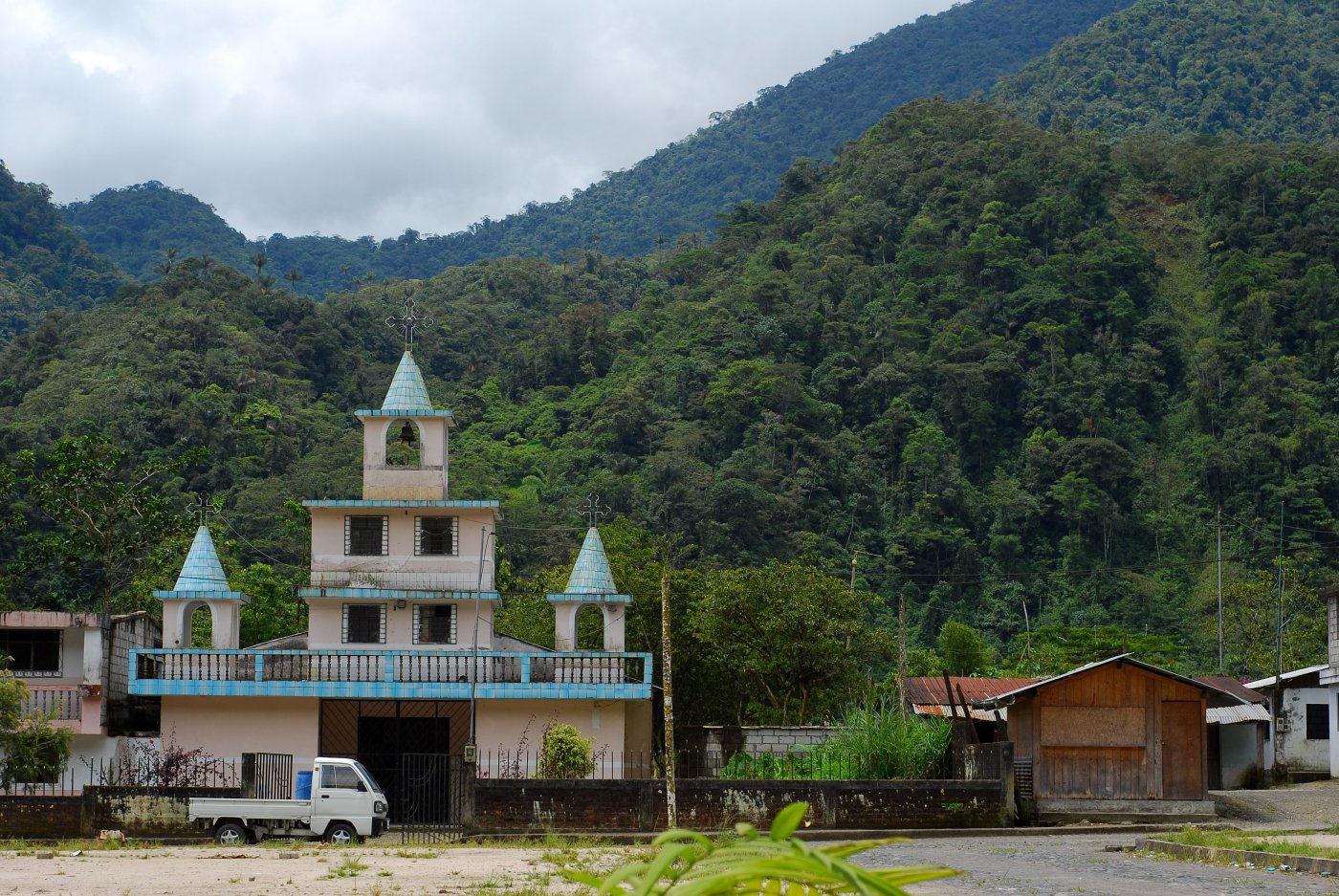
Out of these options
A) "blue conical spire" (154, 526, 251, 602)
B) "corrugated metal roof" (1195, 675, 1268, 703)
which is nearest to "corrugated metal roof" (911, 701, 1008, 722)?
"corrugated metal roof" (1195, 675, 1268, 703)

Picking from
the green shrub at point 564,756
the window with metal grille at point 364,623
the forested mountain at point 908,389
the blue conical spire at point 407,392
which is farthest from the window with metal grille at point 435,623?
the forested mountain at point 908,389

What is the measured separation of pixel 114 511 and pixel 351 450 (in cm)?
3351

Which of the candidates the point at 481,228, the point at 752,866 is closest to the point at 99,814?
the point at 752,866

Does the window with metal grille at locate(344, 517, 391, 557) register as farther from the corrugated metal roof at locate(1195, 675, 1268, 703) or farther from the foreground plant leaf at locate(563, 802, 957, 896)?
the foreground plant leaf at locate(563, 802, 957, 896)

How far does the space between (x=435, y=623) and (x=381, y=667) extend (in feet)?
7.03

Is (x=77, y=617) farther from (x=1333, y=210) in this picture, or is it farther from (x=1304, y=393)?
(x=1333, y=210)

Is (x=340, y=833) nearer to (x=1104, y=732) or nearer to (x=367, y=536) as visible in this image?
(x=367, y=536)

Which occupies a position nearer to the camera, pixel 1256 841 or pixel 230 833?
pixel 1256 841

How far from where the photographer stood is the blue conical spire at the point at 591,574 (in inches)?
1293

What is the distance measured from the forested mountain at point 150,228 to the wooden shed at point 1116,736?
127m

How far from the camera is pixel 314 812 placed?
84.2 ft

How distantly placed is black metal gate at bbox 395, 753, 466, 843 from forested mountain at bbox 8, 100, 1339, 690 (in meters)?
31.4

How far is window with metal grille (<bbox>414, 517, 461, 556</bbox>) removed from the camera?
109 feet

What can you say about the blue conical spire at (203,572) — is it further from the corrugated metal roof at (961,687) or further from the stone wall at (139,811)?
the corrugated metal roof at (961,687)
